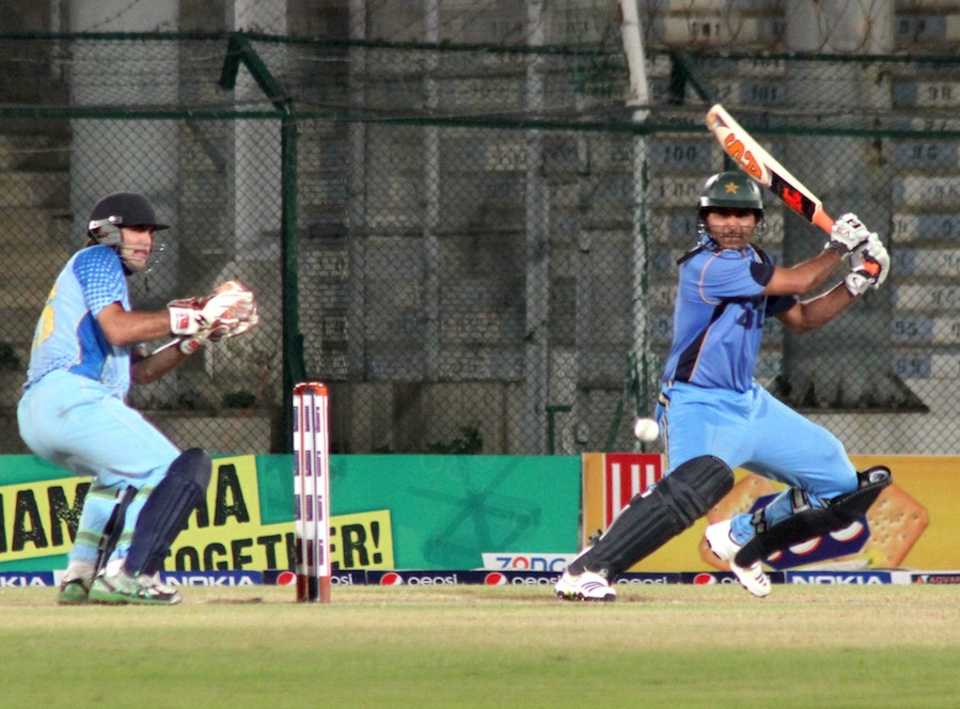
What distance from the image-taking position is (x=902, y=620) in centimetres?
844

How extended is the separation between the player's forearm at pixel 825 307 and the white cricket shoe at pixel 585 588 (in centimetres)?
139

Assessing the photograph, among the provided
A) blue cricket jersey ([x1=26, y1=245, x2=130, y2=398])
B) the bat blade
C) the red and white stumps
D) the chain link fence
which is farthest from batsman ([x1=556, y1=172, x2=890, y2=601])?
the chain link fence

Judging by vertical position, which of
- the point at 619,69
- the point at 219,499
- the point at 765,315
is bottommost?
the point at 219,499

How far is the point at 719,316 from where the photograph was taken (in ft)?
30.5

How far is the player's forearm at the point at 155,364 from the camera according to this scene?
9.48m

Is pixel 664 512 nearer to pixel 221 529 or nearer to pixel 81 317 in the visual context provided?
pixel 81 317

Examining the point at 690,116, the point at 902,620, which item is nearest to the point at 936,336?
the point at 690,116

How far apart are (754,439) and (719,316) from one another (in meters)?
0.51

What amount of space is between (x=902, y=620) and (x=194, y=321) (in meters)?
2.87

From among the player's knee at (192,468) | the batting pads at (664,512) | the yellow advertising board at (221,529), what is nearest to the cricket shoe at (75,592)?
the player's knee at (192,468)

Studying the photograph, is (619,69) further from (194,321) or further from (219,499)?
(194,321)

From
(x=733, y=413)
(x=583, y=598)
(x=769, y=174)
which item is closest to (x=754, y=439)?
(x=733, y=413)

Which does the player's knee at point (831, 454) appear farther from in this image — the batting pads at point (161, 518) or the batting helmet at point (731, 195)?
the batting pads at point (161, 518)

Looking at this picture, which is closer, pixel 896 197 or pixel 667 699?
pixel 667 699
